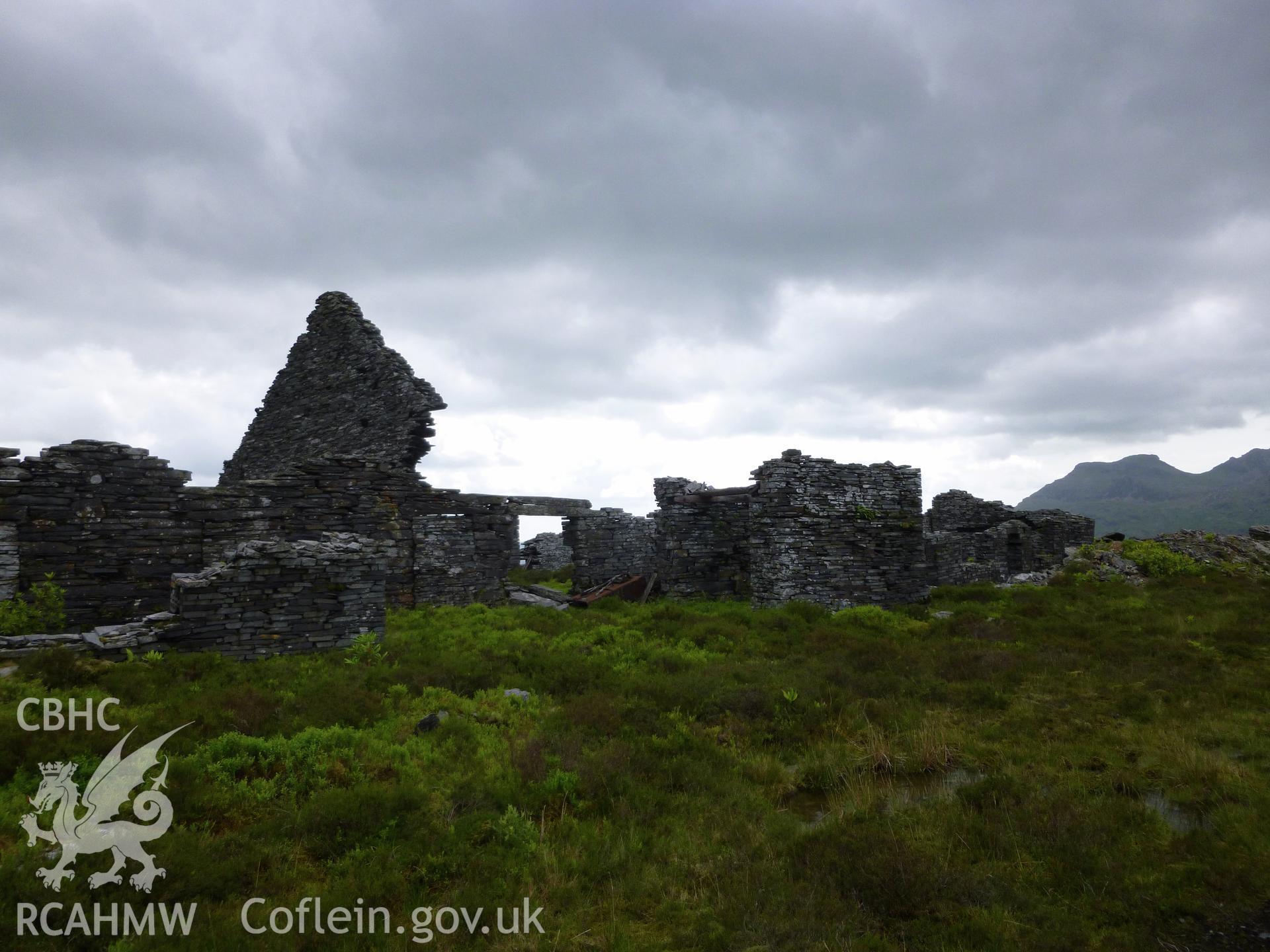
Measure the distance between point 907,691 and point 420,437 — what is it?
17128 millimetres

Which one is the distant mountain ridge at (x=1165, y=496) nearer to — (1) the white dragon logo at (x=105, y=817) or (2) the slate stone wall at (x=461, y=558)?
(2) the slate stone wall at (x=461, y=558)

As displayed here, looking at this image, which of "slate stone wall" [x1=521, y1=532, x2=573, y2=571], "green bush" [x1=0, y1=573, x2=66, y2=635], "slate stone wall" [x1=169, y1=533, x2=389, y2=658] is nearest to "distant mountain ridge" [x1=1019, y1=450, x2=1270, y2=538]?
"slate stone wall" [x1=521, y1=532, x2=573, y2=571]

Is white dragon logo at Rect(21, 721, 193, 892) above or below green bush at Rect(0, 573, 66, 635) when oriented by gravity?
below

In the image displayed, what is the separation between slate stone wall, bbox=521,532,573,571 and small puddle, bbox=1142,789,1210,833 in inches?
1279

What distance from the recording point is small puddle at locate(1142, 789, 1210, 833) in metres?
6.07

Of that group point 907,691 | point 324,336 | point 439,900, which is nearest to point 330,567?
point 439,900

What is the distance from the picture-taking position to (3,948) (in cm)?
363

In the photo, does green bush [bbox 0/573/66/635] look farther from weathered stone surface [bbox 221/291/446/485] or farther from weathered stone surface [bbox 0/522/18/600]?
weathered stone surface [bbox 221/291/446/485]

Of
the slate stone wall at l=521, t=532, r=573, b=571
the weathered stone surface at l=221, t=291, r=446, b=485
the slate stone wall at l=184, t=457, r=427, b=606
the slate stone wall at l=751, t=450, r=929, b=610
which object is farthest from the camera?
the slate stone wall at l=521, t=532, r=573, b=571

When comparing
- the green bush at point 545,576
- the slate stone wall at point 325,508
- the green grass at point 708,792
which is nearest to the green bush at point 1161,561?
Answer: the green grass at point 708,792

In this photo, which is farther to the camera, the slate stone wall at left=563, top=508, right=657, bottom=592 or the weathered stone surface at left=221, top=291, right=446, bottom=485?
the slate stone wall at left=563, top=508, right=657, bottom=592

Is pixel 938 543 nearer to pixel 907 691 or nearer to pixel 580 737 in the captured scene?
pixel 907 691

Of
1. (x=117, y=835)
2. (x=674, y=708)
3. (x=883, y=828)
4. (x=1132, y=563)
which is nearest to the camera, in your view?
(x=117, y=835)

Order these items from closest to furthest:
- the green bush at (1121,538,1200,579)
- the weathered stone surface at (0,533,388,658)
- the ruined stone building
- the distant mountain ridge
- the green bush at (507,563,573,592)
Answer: the weathered stone surface at (0,533,388,658) → the ruined stone building → the green bush at (1121,538,1200,579) → the green bush at (507,563,573,592) → the distant mountain ridge
